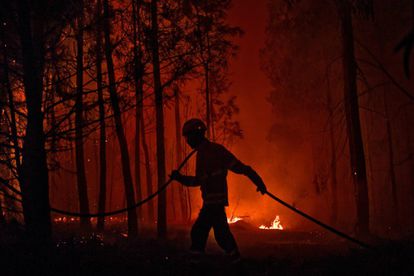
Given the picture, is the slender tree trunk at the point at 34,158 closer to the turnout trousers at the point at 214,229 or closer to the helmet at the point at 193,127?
the helmet at the point at 193,127

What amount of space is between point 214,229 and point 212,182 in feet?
2.45

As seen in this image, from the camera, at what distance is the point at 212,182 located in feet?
25.8

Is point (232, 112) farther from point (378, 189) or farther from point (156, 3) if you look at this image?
point (156, 3)

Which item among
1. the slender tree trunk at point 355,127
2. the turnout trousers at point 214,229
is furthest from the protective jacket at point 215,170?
the slender tree trunk at point 355,127

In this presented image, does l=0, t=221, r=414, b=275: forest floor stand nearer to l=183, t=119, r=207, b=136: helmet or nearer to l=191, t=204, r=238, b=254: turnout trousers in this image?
l=191, t=204, r=238, b=254: turnout trousers

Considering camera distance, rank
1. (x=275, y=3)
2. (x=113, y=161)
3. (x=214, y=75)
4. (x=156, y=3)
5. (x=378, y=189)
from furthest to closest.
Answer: (x=113, y=161) → (x=275, y=3) → (x=214, y=75) → (x=378, y=189) → (x=156, y=3)

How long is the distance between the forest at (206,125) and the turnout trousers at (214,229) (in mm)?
335

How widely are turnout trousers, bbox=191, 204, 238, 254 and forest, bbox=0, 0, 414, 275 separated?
1.10 feet

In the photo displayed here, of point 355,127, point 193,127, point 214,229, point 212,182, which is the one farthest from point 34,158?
point 355,127

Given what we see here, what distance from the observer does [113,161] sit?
4569 cm

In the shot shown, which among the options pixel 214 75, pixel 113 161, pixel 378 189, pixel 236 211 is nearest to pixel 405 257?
pixel 378 189

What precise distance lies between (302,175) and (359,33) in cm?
1746

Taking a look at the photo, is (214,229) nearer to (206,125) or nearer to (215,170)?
(215,170)

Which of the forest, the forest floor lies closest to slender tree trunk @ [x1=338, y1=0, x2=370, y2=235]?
the forest
